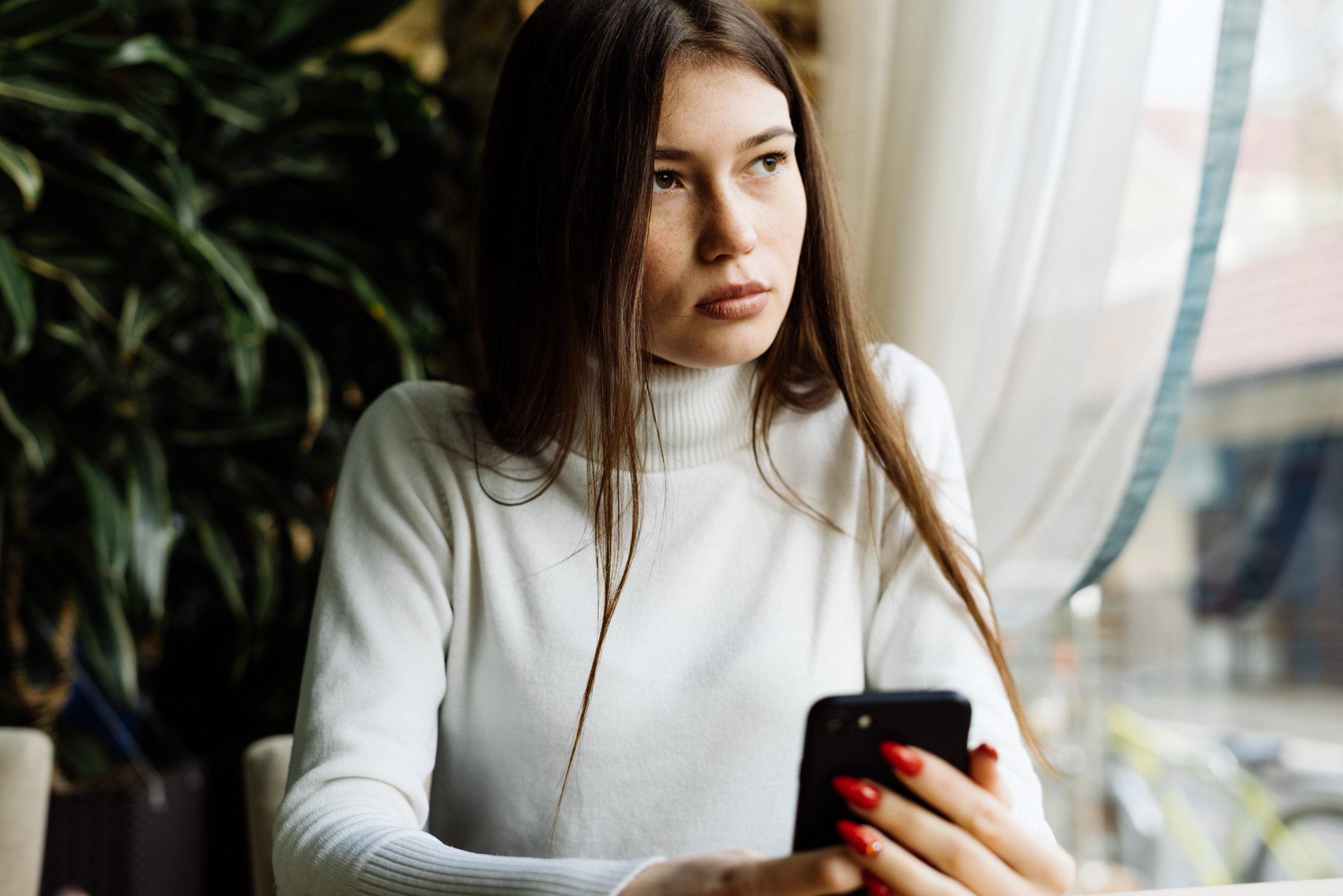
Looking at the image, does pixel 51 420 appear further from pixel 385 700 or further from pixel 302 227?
pixel 385 700

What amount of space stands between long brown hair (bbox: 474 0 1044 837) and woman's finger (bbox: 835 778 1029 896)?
1.03 feet

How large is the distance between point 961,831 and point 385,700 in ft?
1.63

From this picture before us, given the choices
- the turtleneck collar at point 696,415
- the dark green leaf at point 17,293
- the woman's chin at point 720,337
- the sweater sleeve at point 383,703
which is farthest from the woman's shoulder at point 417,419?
the dark green leaf at point 17,293

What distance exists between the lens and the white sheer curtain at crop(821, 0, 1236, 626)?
1.10 m

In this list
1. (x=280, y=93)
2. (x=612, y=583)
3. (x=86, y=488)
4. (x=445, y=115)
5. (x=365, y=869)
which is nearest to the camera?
(x=365, y=869)

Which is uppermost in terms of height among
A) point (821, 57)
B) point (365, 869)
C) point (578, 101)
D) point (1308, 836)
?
point (821, 57)

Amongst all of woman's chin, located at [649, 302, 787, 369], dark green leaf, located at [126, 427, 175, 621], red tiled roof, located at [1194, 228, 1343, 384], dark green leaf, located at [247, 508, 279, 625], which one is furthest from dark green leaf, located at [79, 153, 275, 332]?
red tiled roof, located at [1194, 228, 1343, 384]

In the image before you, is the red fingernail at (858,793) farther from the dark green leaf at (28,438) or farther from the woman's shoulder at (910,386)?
the dark green leaf at (28,438)

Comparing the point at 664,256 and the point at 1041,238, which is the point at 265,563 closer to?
the point at 664,256

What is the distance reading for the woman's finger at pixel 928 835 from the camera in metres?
0.50

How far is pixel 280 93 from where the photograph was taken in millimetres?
1438

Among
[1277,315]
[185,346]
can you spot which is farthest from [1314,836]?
[185,346]

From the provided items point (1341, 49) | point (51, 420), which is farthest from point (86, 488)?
point (1341, 49)

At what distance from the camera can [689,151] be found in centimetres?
77
